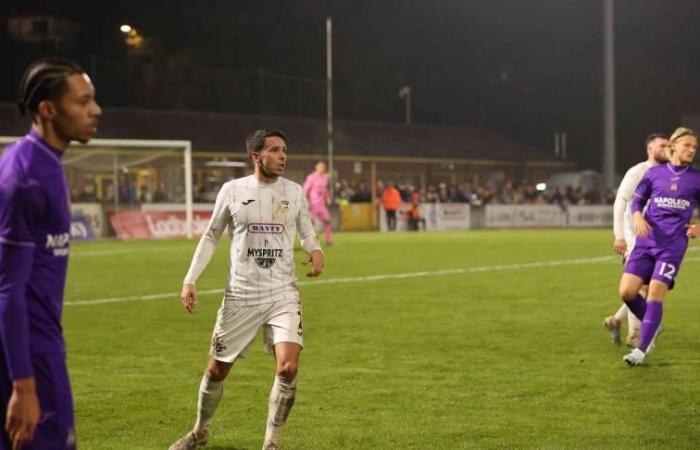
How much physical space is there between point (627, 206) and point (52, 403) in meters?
8.39

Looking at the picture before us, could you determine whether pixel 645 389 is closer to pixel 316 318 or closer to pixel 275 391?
pixel 275 391

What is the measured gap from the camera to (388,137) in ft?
219

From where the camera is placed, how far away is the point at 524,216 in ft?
158

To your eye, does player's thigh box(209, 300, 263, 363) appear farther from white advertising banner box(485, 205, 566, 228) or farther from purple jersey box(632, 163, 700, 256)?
white advertising banner box(485, 205, 566, 228)

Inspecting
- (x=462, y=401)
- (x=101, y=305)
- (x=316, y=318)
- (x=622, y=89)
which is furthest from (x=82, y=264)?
(x=622, y=89)

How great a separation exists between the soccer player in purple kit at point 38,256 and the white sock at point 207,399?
2.83 meters

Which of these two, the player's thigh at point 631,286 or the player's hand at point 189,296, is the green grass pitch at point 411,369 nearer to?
the player's thigh at point 631,286

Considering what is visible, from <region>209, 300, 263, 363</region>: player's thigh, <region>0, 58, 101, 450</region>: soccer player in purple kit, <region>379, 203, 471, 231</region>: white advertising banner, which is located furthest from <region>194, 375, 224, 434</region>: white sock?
<region>379, 203, 471, 231</region>: white advertising banner

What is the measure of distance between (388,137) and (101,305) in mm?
51723

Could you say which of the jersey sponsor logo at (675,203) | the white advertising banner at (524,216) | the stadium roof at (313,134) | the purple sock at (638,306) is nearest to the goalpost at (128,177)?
the white advertising banner at (524,216)

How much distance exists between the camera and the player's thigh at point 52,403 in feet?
12.4

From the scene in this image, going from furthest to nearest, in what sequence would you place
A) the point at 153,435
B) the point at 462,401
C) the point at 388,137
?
1. the point at 388,137
2. the point at 462,401
3. the point at 153,435

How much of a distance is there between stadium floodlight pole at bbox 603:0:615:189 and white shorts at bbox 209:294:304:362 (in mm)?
42898

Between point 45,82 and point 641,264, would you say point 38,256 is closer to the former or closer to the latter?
point 45,82
